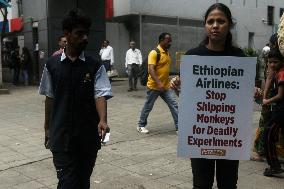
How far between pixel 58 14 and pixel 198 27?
916cm

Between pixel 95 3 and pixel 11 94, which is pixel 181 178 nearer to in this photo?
pixel 11 94

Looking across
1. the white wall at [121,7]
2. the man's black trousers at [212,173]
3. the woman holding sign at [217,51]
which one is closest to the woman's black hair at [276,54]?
the woman holding sign at [217,51]

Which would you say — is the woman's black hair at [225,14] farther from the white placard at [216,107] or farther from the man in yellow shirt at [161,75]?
the man in yellow shirt at [161,75]

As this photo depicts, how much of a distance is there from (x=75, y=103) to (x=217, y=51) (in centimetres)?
114

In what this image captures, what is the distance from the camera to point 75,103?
3.46 metres

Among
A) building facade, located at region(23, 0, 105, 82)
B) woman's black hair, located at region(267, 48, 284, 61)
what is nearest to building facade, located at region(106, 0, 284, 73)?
building facade, located at region(23, 0, 105, 82)

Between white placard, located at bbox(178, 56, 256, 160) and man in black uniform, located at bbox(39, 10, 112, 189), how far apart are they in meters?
0.65

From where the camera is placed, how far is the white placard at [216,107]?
3291mm

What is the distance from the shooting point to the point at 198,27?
2330 centimetres

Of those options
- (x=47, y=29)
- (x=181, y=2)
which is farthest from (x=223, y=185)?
(x=181, y=2)

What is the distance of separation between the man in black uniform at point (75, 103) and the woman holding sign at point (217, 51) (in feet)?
2.12

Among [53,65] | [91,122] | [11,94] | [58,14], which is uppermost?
[58,14]

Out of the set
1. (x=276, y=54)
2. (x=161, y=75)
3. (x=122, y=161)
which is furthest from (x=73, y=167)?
(x=161, y=75)

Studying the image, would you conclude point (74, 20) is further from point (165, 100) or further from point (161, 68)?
point (165, 100)
